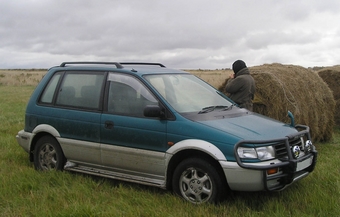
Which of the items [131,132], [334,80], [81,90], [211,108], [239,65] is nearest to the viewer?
[131,132]

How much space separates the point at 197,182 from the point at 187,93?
1361 mm

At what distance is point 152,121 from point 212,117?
734 mm

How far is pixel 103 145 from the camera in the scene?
589 cm

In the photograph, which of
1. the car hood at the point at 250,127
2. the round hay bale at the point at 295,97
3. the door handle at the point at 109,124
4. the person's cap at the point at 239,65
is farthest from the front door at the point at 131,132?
the round hay bale at the point at 295,97

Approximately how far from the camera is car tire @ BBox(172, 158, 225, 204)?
4898 mm

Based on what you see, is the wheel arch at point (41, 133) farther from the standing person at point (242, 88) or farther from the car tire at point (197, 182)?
the standing person at point (242, 88)

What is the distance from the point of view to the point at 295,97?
903 cm

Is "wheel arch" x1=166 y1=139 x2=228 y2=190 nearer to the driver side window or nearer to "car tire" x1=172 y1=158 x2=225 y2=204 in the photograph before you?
"car tire" x1=172 y1=158 x2=225 y2=204

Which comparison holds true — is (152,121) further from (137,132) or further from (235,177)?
(235,177)

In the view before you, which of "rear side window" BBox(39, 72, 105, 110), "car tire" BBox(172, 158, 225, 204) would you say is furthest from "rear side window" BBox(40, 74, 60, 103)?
"car tire" BBox(172, 158, 225, 204)

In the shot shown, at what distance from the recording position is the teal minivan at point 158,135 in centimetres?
487

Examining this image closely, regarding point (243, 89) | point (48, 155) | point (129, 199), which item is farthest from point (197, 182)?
point (243, 89)

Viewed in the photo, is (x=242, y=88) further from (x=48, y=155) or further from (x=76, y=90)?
(x=48, y=155)

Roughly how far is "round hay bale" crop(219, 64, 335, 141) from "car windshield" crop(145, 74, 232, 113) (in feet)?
8.26
